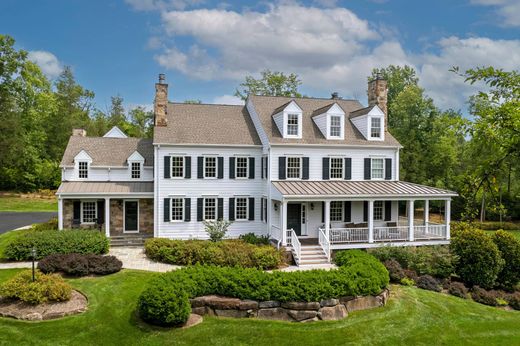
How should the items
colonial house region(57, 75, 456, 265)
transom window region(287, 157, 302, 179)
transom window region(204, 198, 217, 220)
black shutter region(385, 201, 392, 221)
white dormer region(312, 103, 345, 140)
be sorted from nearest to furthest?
colonial house region(57, 75, 456, 265) → transom window region(287, 157, 302, 179) → transom window region(204, 198, 217, 220) → white dormer region(312, 103, 345, 140) → black shutter region(385, 201, 392, 221)

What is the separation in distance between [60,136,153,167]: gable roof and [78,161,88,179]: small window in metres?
0.44

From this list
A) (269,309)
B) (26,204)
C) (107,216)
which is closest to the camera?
(269,309)

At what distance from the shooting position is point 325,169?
81.8ft

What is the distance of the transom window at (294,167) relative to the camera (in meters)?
24.4

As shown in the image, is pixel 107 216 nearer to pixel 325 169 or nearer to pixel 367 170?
pixel 325 169

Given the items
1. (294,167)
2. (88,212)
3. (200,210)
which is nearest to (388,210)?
(294,167)

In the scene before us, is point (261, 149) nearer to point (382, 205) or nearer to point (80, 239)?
point (382, 205)

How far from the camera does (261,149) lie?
25.5m

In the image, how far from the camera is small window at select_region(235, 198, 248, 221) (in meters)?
25.0

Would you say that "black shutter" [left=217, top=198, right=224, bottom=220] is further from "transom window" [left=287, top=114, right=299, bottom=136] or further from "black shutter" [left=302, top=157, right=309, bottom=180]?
"transom window" [left=287, top=114, right=299, bottom=136]

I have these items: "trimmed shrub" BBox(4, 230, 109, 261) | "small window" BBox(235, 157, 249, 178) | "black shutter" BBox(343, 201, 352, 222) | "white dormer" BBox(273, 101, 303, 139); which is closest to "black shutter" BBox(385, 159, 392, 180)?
"black shutter" BBox(343, 201, 352, 222)

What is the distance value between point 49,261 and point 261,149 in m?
13.2

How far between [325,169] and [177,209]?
9131mm

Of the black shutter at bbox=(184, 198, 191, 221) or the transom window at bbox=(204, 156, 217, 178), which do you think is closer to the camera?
the black shutter at bbox=(184, 198, 191, 221)
